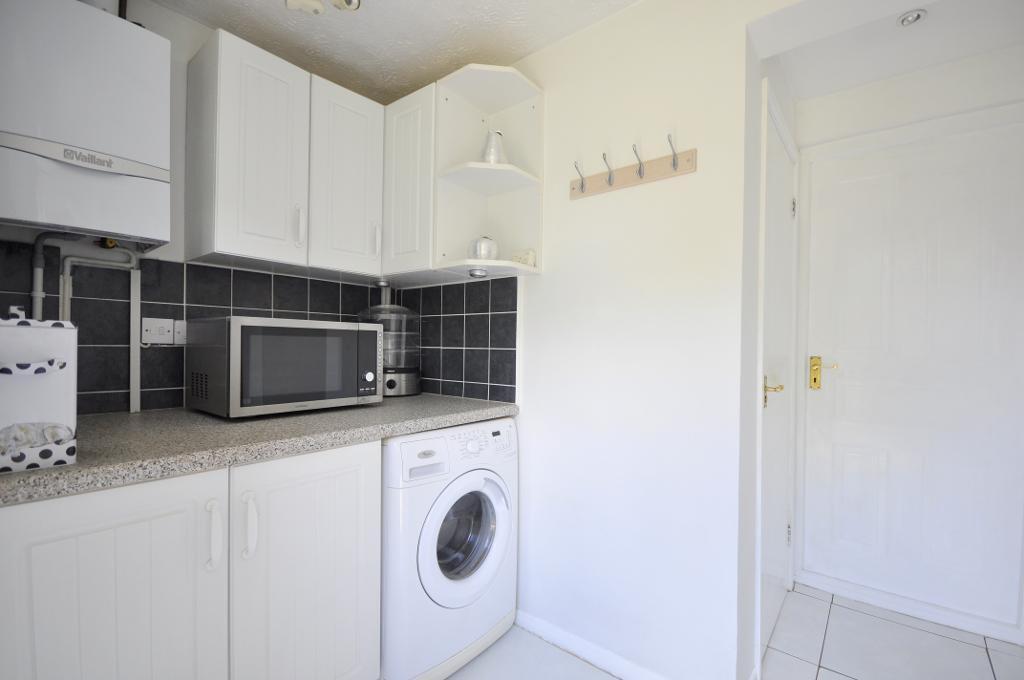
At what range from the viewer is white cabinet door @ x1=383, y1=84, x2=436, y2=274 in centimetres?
183

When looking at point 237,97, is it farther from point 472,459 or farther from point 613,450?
point 613,450

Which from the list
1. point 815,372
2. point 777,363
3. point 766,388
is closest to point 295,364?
point 766,388

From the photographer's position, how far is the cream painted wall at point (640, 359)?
143cm

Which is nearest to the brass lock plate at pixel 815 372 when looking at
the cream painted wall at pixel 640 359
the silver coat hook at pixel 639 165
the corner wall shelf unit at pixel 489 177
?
the cream painted wall at pixel 640 359

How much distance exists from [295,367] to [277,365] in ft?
0.20

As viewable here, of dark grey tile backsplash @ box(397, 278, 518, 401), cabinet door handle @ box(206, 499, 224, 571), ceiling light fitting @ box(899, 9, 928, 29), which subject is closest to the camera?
cabinet door handle @ box(206, 499, 224, 571)

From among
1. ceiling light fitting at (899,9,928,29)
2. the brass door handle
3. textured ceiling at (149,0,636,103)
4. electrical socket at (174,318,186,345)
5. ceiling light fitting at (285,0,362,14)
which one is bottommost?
the brass door handle

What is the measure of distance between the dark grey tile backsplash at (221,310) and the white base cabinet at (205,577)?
0.81 metres

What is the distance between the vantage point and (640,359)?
1610 millimetres

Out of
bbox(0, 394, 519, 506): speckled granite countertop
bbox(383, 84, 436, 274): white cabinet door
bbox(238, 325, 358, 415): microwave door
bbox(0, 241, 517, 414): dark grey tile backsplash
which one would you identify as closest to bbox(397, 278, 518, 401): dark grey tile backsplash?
bbox(0, 241, 517, 414): dark grey tile backsplash

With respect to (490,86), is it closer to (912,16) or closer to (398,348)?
(398,348)

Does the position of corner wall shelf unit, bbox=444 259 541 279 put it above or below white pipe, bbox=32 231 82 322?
above

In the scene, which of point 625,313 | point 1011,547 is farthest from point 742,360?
point 1011,547

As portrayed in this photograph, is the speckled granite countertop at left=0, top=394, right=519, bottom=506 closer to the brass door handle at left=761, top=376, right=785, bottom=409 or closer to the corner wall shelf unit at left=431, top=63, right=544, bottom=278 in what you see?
the corner wall shelf unit at left=431, top=63, right=544, bottom=278
